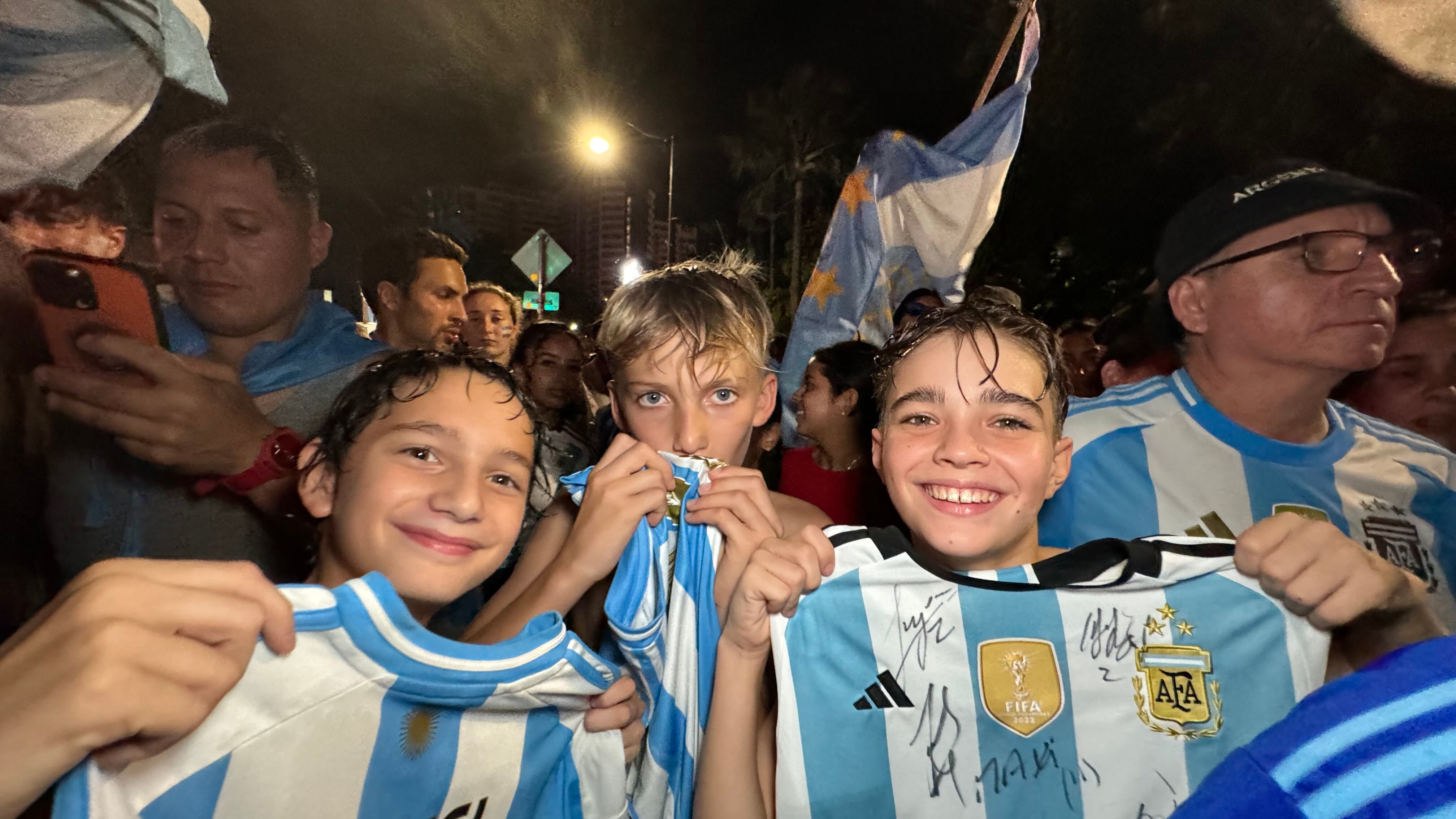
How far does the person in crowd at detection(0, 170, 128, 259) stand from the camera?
1280 mm

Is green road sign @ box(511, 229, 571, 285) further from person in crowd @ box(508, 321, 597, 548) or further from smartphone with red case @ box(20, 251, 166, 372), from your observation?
smartphone with red case @ box(20, 251, 166, 372)

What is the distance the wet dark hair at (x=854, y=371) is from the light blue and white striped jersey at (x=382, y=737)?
185 centimetres

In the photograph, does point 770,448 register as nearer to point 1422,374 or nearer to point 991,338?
point 991,338

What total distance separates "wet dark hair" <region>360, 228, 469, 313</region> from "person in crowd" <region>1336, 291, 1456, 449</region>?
10.5 feet

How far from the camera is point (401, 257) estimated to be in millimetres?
2018

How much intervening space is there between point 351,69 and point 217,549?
1.41 m

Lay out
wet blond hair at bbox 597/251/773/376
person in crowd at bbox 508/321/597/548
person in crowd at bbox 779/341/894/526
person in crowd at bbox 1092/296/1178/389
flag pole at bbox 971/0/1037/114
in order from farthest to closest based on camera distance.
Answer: person in crowd at bbox 508/321/597/548, flag pole at bbox 971/0/1037/114, person in crowd at bbox 779/341/894/526, person in crowd at bbox 1092/296/1178/389, wet blond hair at bbox 597/251/773/376

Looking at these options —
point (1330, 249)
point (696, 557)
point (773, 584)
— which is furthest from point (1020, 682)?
point (1330, 249)

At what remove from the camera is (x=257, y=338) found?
1593 mm

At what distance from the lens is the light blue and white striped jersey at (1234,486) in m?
1.62

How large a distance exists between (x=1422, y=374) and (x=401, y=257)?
3405mm

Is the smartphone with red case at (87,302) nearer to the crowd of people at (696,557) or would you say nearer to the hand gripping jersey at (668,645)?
the crowd of people at (696,557)

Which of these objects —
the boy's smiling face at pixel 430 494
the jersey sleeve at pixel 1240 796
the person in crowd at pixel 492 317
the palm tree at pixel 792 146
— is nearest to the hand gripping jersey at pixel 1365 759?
the jersey sleeve at pixel 1240 796

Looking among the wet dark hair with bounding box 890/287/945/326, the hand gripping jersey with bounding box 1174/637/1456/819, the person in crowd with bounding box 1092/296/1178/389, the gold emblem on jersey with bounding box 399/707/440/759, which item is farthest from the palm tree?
the hand gripping jersey with bounding box 1174/637/1456/819
